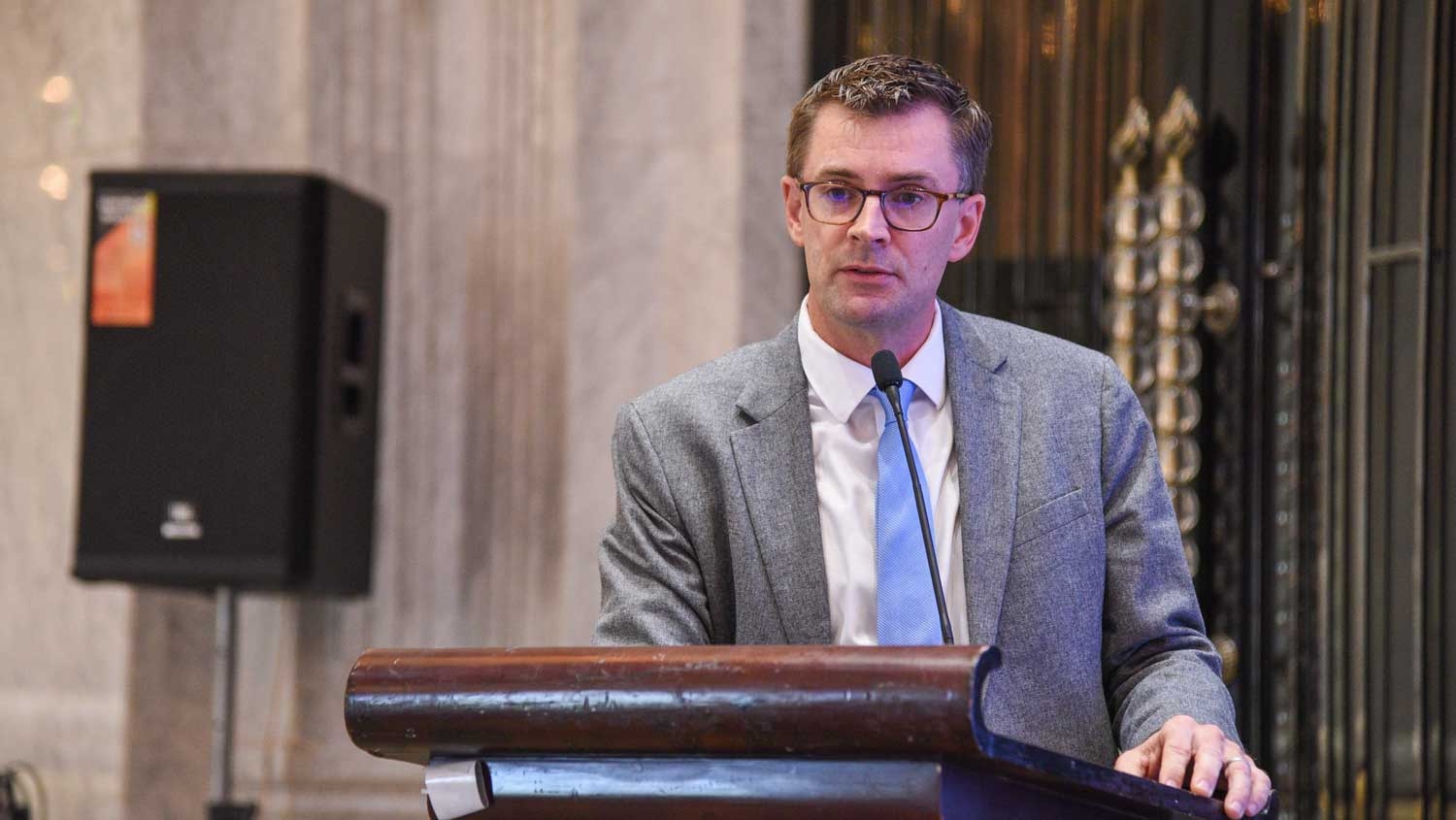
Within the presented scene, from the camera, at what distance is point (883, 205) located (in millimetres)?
1922

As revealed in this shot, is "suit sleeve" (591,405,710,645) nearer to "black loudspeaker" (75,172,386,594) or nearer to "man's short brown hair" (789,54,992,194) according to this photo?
"man's short brown hair" (789,54,992,194)

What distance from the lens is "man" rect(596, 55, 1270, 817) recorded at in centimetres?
189

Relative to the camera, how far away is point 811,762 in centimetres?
136

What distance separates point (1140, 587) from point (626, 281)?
8.58ft

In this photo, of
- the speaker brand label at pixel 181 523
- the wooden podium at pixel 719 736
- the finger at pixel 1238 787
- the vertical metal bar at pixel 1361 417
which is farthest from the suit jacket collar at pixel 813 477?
the speaker brand label at pixel 181 523

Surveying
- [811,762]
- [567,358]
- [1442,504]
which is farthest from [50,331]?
[811,762]

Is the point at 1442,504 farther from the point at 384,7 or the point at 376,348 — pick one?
the point at 384,7

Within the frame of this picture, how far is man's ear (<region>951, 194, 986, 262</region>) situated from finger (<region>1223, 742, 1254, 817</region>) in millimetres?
685

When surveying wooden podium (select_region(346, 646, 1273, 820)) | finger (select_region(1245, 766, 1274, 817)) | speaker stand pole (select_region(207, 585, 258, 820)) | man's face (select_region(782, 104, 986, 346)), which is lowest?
speaker stand pole (select_region(207, 585, 258, 820))

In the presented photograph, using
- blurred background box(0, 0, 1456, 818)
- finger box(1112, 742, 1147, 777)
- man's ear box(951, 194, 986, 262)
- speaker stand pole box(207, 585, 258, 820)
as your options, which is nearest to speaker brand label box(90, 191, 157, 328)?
blurred background box(0, 0, 1456, 818)

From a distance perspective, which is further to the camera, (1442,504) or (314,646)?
(314,646)

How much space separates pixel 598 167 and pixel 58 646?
2019 mm

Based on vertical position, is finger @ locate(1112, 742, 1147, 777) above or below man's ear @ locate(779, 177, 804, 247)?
below

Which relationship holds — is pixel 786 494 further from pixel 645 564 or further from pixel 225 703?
pixel 225 703
